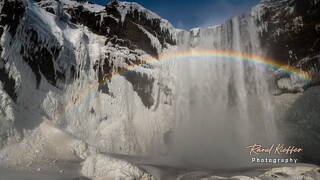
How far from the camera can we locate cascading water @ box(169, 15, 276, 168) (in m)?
31.2

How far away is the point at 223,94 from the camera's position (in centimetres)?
3334

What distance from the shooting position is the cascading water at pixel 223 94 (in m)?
31.2

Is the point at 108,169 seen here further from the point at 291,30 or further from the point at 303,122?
the point at 291,30

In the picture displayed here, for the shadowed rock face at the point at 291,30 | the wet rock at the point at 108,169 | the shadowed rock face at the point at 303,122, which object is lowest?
the wet rock at the point at 108,169

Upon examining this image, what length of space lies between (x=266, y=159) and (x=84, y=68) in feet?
54.1

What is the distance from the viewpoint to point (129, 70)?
29516 mm
